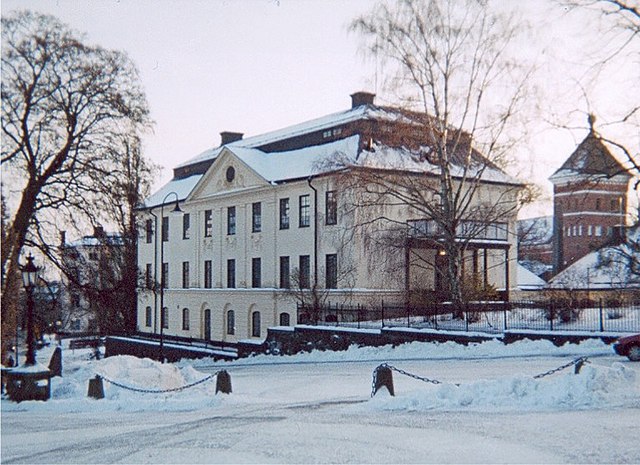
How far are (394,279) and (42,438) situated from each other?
28.2m

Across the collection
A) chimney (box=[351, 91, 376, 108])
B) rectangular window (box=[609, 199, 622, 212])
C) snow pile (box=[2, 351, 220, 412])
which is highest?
chimney (box=[351, 91, 376, 108])

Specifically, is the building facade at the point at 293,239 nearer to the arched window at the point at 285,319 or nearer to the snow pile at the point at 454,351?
the arched window at the point at 285,319

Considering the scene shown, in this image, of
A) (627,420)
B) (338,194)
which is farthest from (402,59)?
(627,420)

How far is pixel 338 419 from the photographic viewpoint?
13727mm

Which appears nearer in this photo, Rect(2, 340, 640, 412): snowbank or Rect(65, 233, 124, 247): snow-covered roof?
Rect(2, 340, 640, 412): snowbank

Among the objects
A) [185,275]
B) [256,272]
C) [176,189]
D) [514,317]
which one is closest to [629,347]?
[514,317]

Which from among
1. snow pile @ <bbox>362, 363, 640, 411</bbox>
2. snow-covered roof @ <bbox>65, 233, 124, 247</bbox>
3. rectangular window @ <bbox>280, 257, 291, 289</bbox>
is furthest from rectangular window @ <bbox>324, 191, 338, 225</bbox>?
snow pile @ <bbox>362, 363, 640, 411</bbox>

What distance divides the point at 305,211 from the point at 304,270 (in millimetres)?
3349

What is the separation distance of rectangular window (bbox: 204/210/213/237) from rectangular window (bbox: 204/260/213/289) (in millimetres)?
1943

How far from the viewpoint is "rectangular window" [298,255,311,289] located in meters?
42.6

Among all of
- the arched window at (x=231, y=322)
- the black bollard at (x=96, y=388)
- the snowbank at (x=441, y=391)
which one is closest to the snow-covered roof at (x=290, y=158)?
the arched window at (x=231, y=322)

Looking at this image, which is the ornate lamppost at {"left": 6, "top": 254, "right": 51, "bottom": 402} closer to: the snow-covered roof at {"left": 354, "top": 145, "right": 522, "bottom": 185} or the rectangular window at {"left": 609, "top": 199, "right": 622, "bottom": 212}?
the snow-covered roof at {"left": 354, "top": 145, "right": 522, "bottom": 185}

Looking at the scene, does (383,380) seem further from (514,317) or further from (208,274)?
(208,274)

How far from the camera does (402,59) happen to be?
31.7m
